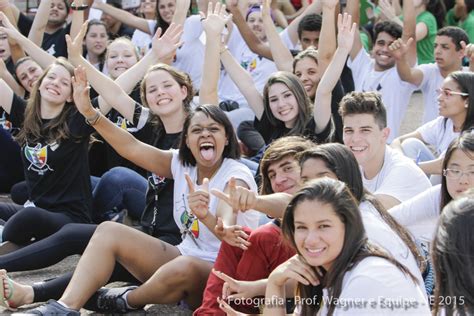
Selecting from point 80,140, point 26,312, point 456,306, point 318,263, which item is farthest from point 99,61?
point 456,306

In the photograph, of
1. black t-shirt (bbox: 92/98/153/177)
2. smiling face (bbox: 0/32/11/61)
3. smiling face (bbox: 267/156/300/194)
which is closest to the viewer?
smiling face (bbox: 267/156/300/194)

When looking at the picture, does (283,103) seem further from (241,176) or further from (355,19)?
(355,19)

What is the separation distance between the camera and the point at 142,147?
477 centimetres

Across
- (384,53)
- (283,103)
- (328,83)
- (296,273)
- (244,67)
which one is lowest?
(296,273)

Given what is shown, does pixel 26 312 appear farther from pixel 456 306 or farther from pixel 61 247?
pixel 456 306

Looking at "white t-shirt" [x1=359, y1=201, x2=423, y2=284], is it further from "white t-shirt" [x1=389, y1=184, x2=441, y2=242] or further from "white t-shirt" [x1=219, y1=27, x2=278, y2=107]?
"white t-shirt" [x1=219, y1=27, x2=278, y2=107]

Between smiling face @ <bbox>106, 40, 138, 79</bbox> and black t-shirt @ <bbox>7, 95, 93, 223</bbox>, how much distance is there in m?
1.18

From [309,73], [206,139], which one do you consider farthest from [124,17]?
[206,139]

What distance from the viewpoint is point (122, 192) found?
565 centimetres

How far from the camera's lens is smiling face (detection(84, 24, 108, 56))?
7.48 metres

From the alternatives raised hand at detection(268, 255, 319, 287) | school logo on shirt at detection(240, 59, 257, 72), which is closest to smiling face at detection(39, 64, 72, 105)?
school logo on shirt at detection(240, 59, 257, 72)

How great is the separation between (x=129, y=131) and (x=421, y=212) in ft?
8.38

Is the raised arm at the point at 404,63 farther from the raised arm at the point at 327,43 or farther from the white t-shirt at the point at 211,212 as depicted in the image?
the white t-shirt at the point at 211,212

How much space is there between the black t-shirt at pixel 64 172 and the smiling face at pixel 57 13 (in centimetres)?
278
